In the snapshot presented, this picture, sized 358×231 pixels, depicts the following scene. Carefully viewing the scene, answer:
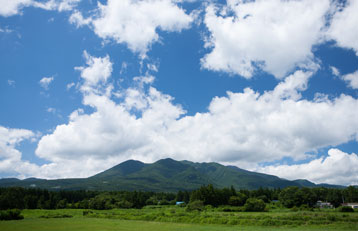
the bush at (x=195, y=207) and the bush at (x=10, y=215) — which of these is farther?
the bush at (x=195, y=207)

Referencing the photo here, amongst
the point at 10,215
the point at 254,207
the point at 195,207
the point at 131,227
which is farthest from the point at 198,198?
the point at 10,215

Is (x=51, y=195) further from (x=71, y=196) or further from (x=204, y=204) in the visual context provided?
(x=204, y=204)

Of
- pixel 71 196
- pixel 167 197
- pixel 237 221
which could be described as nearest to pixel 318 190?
pixel 167 197

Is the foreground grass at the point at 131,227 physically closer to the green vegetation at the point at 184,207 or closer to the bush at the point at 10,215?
the green vegetation at the point at 184,207

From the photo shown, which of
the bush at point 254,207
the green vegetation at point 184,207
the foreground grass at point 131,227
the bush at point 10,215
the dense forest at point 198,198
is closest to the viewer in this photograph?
the foreground grass at point 131,227

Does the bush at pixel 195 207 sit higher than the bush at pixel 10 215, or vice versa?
the bush at pixel 10 215

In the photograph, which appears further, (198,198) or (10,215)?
(198,198)

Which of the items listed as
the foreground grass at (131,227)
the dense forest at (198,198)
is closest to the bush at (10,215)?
the foreground grass at (131,227)

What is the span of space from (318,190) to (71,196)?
134m

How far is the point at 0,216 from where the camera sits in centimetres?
6262

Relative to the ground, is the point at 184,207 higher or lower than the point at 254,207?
lower

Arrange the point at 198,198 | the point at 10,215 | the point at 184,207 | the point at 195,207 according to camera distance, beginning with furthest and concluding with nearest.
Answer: the point at 184,207 → the point at 198,198 → the point at 195,207 → the point at 10,215

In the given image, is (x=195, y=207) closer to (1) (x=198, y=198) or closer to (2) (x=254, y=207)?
(1) (x=198, y=198)

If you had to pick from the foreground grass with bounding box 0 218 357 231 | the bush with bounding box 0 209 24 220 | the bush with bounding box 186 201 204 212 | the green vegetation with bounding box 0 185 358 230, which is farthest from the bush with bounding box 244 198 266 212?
the bush with bounding box 0 209 24 220
